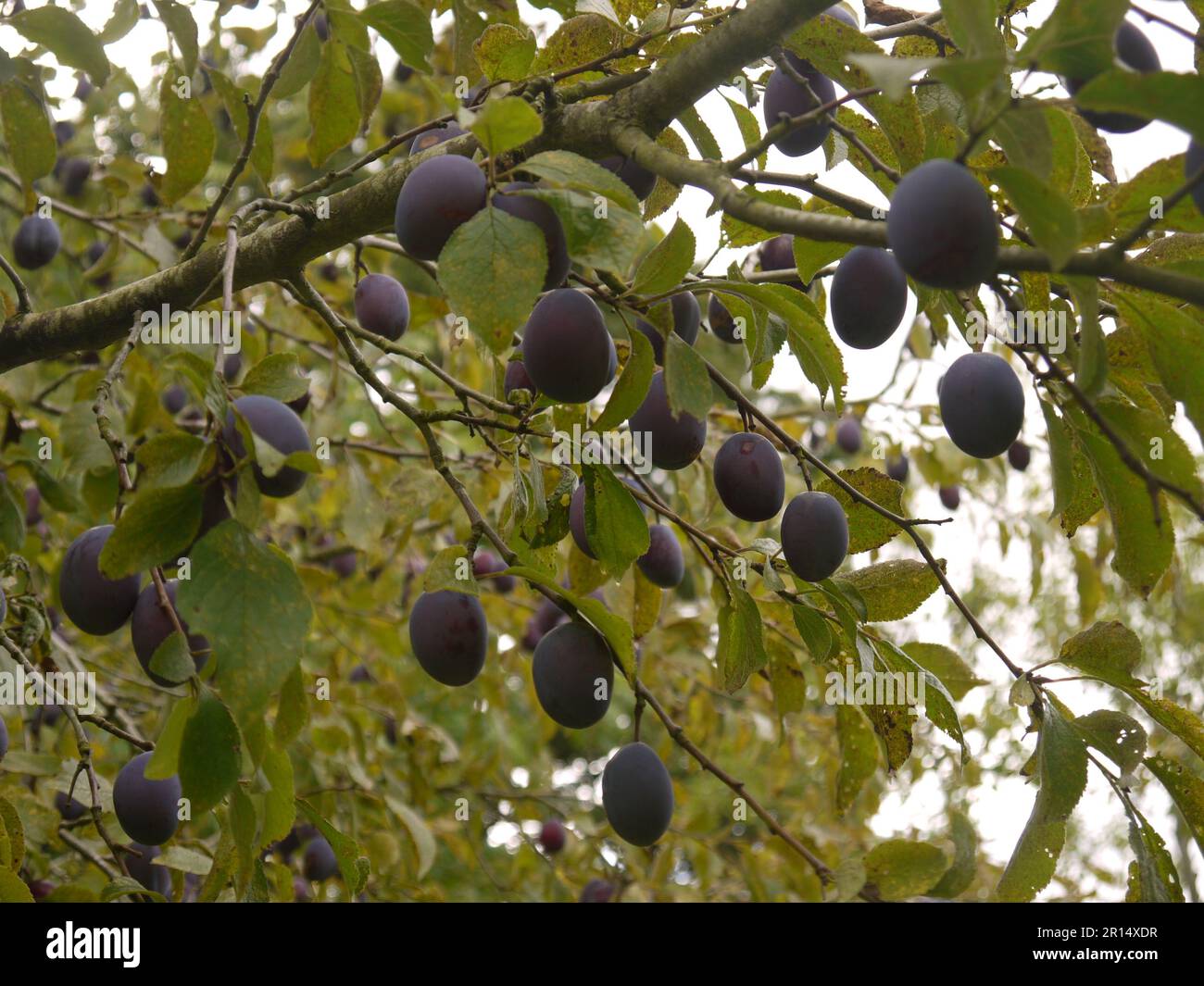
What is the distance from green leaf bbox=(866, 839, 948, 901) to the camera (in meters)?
1.42

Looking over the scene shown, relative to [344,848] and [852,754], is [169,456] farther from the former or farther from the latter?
[852,754]

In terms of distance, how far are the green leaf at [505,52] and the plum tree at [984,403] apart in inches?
22.7

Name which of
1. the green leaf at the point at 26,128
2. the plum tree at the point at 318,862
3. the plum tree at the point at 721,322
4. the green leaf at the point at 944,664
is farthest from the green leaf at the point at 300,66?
the plum tree at the point at 318,862

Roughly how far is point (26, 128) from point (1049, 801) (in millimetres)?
1557

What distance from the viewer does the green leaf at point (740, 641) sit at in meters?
1.30

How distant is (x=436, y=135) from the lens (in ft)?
4.33

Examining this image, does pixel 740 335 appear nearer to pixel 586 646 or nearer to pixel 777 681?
pixel 586 646

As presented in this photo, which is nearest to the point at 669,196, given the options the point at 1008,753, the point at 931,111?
the point at 931,111

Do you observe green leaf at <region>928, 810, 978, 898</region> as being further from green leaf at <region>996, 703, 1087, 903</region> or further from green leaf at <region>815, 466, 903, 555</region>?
green leaf at <region>815, 466, 903, 555</region>

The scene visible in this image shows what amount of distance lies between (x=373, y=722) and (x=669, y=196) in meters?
2.20

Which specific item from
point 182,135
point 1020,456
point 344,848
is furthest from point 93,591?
point 1020,456

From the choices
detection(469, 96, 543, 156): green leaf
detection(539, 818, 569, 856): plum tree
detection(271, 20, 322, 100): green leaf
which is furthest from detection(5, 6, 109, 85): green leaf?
detection(539, 818, 569, 856): plum tree

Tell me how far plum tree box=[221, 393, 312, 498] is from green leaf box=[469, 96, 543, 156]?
1.01ft

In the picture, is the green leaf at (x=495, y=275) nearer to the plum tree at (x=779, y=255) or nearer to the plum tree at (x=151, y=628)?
the plum tree at (x=151, y=628)
